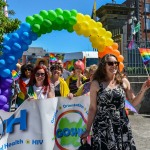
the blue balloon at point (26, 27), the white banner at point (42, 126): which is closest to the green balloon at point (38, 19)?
the blue balloon at point (26, 27)

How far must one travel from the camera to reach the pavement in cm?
666

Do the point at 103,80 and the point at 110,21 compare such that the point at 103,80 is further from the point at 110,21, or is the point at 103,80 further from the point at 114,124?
the point at 110,21

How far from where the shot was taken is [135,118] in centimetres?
1043

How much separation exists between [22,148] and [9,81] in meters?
2.16

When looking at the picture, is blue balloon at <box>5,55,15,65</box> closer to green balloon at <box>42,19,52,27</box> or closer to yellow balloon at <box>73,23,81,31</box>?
green balloon at <box>42,19,52,27</box>

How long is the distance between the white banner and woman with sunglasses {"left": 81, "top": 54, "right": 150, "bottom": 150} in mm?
938

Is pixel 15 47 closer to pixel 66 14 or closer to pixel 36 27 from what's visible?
pixel 36 27

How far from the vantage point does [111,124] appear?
3625 millimetres

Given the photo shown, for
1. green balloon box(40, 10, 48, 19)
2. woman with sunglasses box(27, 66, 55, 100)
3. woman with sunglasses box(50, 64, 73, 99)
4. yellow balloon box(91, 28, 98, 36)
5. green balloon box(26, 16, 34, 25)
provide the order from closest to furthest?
woman with sunglasses box(27, 66, 55, 100) < woman with sunglasses box(50, 64, 73, 99) < green balloon box(26, 16, 34, 25) < green balloon box(40, 10, 48, 19) < yellow balloon box(91, 28, 98, 36)

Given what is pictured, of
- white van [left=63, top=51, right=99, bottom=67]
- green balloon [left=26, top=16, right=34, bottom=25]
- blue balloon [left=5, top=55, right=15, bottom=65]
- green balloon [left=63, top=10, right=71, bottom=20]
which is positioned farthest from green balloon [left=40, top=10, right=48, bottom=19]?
white van [left=63, top=51, right=99, bottom=67]

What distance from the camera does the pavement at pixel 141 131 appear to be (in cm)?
666

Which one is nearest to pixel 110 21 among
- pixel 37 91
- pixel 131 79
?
pixel 131 79

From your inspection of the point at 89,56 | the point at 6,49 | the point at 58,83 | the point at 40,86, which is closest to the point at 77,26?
the point at 6,49

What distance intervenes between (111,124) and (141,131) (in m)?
4.81
